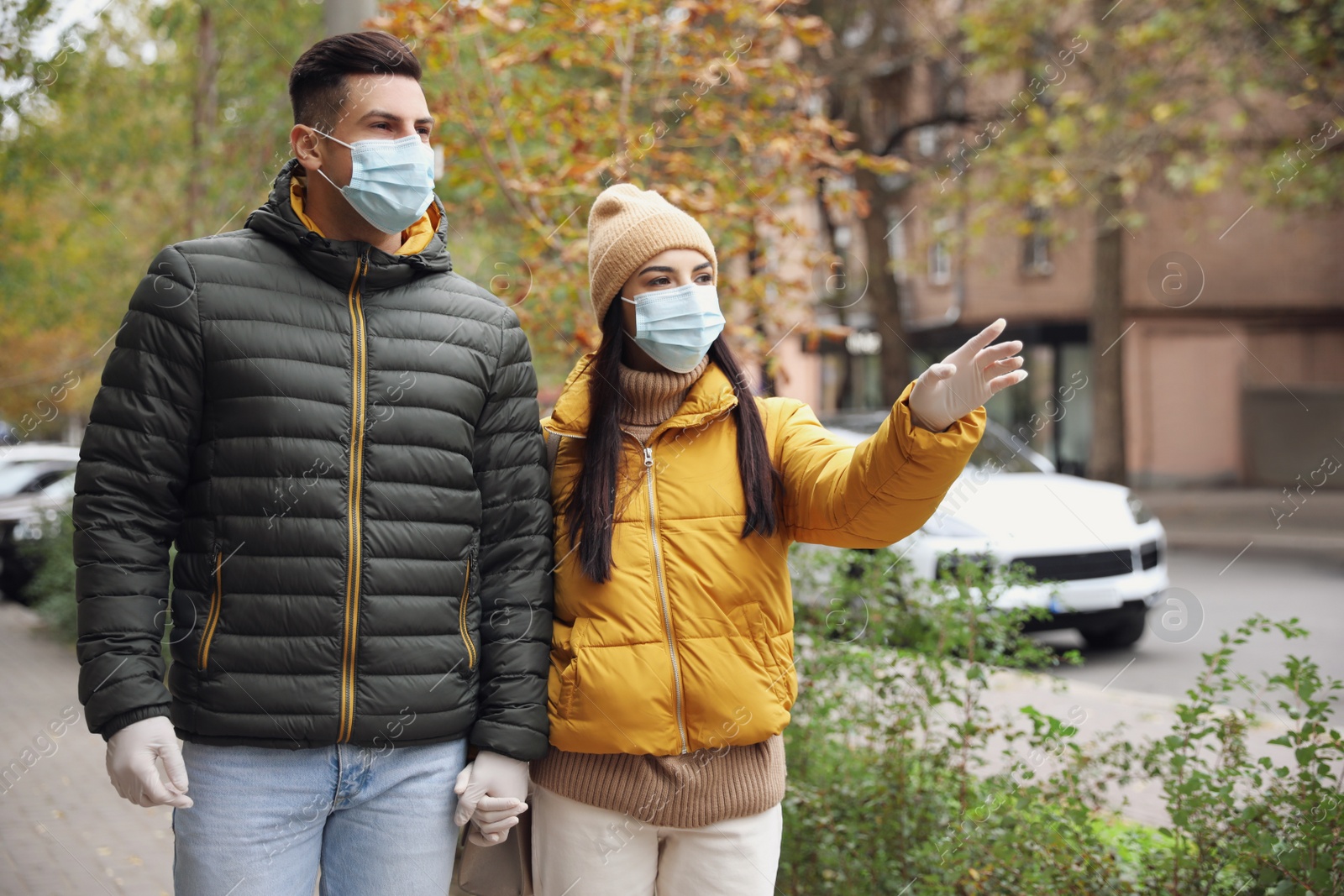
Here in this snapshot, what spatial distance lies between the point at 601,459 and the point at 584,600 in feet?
0.96

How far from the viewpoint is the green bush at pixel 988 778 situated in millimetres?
3037

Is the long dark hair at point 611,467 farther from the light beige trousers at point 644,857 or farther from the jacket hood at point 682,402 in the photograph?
the light beige trousers at point 644,857

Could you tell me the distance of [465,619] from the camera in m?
2.24

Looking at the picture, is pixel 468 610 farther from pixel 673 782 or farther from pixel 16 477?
pixel 16 477

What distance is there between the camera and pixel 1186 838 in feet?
10.6

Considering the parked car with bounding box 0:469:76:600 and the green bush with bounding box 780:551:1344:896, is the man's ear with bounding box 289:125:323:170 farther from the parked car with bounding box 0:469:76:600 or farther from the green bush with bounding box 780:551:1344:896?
the parked car with bounding box 0:469:76:600

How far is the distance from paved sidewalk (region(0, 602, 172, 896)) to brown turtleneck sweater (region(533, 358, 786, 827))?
216cm

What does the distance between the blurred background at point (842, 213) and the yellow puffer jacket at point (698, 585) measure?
1.81m

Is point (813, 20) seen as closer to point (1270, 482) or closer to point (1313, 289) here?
point (1270, 482)

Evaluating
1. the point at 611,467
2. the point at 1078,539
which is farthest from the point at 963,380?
the point at 1078,539

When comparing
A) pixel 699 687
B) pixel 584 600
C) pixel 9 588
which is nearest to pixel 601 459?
pixel 584 600

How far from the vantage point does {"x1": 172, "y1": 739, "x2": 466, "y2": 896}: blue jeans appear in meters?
2.05

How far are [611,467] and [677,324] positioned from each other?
0.33m

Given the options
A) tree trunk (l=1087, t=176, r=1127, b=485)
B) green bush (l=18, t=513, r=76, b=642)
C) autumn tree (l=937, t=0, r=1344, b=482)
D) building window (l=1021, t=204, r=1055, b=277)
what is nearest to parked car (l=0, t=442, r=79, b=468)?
green bush (l=18, t=513, r=76, b=642)
